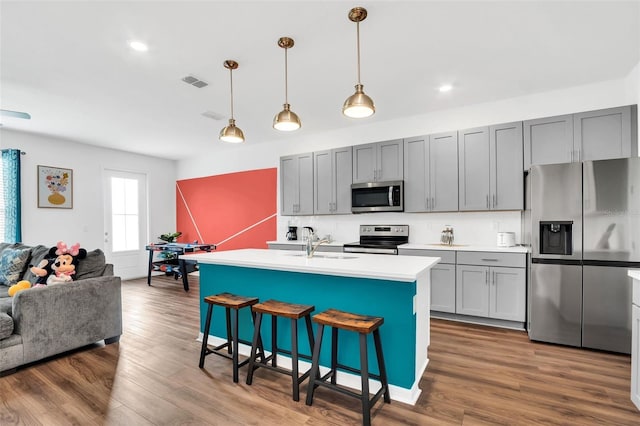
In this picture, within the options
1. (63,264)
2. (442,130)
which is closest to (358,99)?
(442,130)

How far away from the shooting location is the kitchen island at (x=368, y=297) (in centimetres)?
213

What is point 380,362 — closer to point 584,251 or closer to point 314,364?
point 314,364

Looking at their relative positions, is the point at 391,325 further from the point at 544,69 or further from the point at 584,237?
the point at 544,69

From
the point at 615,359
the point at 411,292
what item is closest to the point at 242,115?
the point at 411,292

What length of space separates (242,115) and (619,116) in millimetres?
4237

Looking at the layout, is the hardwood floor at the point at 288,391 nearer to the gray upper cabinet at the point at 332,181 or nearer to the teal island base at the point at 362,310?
the teal island base at the point at 362,310

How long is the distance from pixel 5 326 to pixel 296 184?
369 centimetres

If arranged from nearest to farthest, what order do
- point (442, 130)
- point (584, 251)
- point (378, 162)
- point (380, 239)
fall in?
1. point (584, 251)
2. point (442, 130)
3. point (378, 162)
4. point (380, 239)

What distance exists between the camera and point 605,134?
10.6 ft

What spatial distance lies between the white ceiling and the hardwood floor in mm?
2654

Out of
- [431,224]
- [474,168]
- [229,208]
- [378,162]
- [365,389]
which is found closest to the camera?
[365,389]

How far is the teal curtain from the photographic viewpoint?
15.7 ft

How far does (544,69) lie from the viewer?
10.2 feet

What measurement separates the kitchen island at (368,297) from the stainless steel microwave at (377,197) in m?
1.81
